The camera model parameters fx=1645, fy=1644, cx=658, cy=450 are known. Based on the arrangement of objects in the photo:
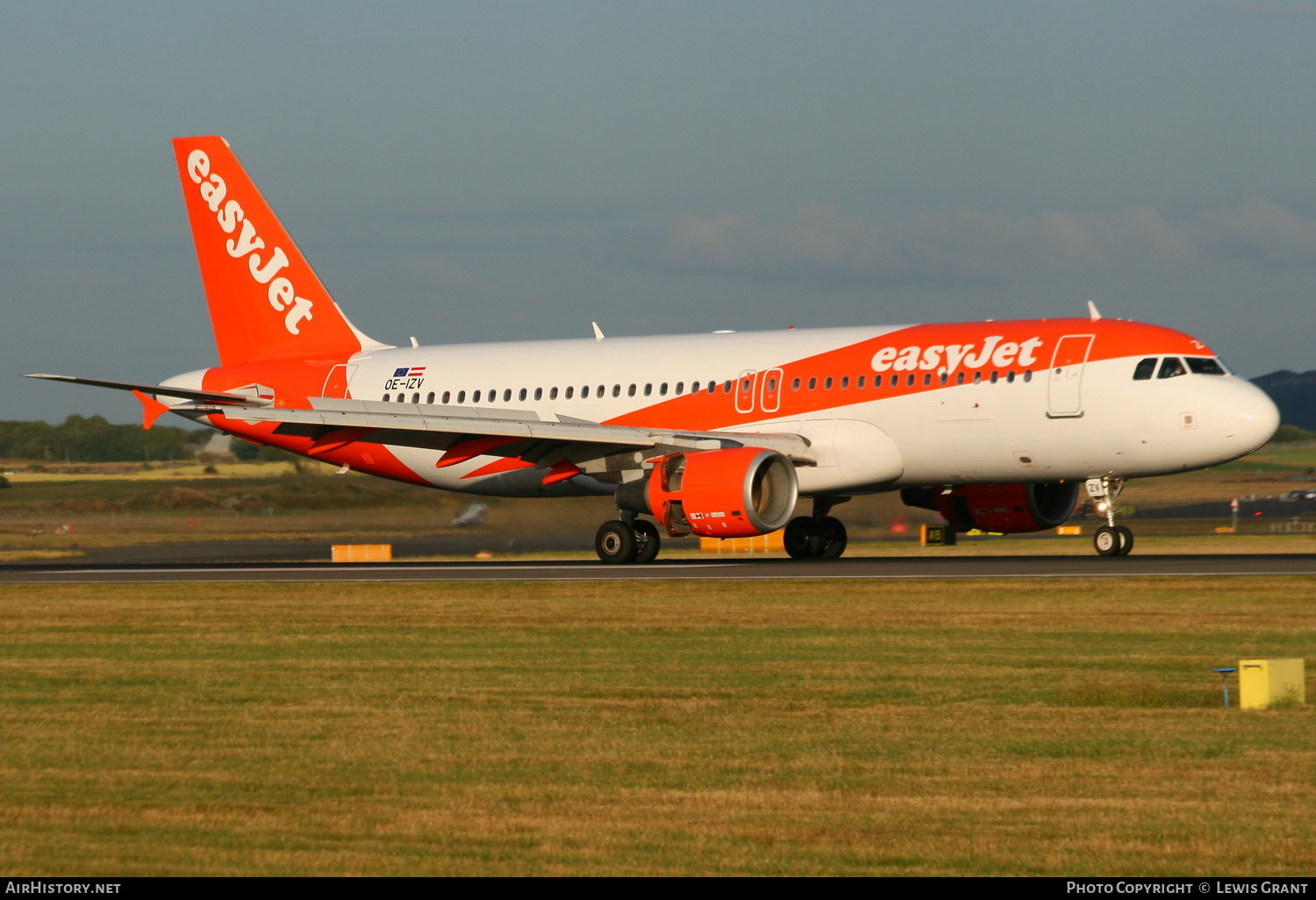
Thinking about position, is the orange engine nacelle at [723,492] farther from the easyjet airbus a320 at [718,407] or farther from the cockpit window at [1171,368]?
the cockpit window at [1171,368]

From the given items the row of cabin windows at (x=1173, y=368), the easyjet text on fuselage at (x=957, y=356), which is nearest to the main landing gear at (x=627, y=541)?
the easyjet text on fuselage at (x=957, y=356)

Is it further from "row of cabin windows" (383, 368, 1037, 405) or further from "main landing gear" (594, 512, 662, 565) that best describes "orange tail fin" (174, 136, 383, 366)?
"main landing gear" (594, 512, 662, 565)

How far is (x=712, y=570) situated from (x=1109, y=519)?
7.10 metres

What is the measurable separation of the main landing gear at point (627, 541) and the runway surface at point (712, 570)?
0.31m

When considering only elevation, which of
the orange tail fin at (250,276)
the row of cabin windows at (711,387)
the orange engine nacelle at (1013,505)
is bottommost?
the orange engine nacelle at (1013,505)

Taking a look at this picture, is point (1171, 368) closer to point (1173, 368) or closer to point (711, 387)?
point (1173, 368)

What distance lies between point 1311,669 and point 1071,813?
6031mm

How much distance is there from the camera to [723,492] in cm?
2708

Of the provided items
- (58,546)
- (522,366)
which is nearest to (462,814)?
→ (522,366)

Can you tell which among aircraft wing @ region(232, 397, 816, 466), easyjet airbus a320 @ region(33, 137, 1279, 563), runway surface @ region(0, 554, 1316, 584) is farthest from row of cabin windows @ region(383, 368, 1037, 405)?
runway surface @ region(0, 554, 1316, 584)

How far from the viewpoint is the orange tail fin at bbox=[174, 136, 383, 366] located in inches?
1448

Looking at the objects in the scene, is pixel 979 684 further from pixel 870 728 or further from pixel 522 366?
pixel 522 366

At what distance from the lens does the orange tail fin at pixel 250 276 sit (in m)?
36.8

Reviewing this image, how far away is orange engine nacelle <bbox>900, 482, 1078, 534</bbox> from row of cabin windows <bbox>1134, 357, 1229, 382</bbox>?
3.66m
